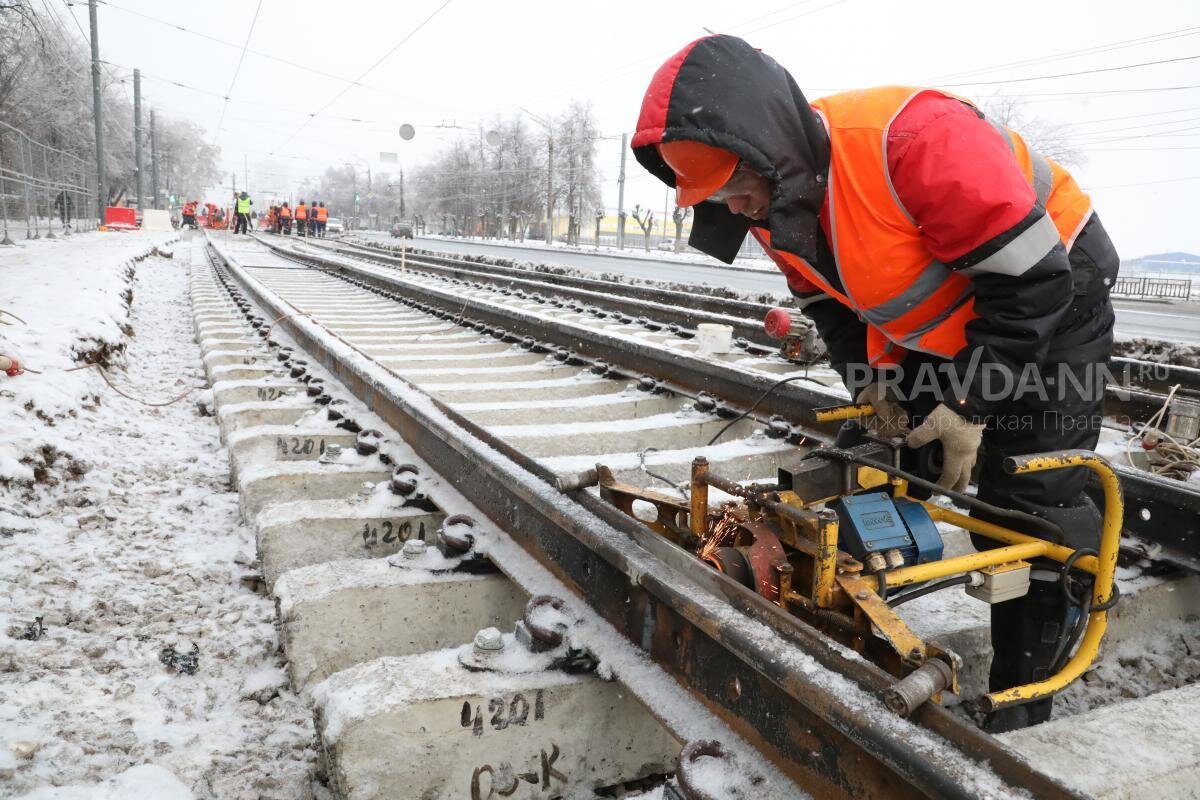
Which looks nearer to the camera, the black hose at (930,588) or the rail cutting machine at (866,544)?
the rail cutting machine at (866,544)

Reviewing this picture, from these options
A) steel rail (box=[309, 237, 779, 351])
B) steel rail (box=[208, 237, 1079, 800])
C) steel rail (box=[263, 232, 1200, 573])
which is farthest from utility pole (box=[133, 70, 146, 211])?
steel rail (box=[208, 237, 1079, 800])

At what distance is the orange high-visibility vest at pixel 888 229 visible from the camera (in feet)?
6.13

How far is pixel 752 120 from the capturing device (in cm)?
178

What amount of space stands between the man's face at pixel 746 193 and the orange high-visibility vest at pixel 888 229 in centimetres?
17

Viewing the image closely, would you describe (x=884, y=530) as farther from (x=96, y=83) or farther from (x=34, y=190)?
(x=96, y=83)

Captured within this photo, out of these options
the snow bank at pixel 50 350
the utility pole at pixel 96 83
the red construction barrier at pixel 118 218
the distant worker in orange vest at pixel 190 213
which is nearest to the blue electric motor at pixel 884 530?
the snow bank at pixel 50 350

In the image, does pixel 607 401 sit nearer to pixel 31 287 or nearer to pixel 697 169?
pixel 697 169

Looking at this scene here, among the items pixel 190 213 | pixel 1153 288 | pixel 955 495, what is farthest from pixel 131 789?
pixel 190 213

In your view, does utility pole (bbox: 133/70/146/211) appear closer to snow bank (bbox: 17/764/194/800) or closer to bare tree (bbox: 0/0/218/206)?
bare tree (bbox: 0/0/218/206)

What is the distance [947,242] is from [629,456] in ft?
5.47

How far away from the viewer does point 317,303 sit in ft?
29.8

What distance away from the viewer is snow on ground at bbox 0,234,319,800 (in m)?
1.68

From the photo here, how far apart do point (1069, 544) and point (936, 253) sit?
2.92 ft

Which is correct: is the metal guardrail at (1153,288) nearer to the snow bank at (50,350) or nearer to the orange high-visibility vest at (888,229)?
the snow bank at (50,350)
